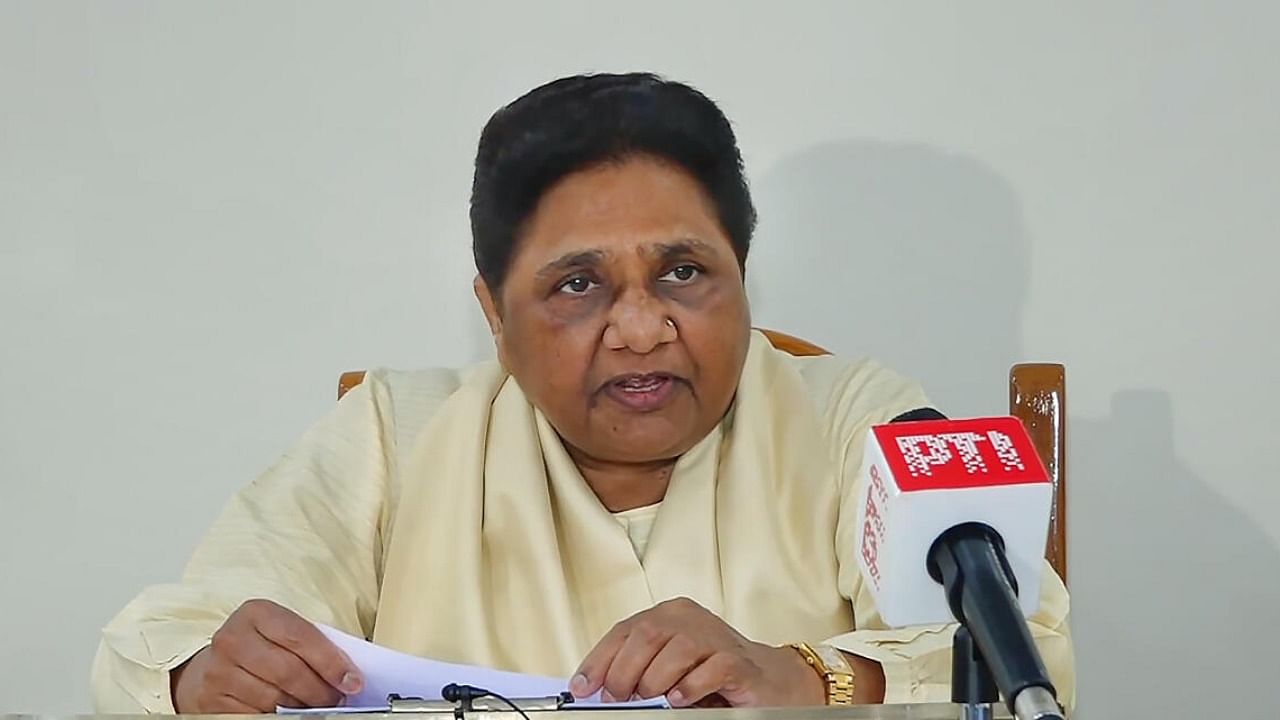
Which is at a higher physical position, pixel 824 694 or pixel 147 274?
pixel 147 274

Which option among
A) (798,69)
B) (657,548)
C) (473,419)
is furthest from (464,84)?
(657,548)

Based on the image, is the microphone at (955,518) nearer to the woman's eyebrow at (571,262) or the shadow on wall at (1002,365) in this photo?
the woman's eyebrow at (571,262)

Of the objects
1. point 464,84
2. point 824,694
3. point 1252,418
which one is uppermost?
point 464,84

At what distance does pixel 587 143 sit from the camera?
4.42 feet

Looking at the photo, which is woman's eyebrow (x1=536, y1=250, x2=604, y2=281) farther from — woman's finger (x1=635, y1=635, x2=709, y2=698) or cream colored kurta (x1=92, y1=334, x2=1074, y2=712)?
woman's finger (x1=635, y1=635, x2=709, y2=698)

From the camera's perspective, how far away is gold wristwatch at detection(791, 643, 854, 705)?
1.11 m

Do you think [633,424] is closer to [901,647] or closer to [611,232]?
[611,232]

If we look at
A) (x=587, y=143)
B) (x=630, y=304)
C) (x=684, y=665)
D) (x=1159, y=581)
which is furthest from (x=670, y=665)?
(x=1159, y=581)

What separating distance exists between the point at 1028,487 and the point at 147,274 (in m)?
1.56

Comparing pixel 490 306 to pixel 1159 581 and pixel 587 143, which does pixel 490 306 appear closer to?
pixel 587 143

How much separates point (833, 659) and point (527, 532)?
0.36m

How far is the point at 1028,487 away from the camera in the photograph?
2.38 feet

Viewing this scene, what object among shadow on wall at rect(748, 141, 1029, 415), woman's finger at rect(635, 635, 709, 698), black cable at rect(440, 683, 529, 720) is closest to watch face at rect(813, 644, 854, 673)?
woman's finger at rect(635, 635, 709, 698)

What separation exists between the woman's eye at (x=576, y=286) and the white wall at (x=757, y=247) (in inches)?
26.7
